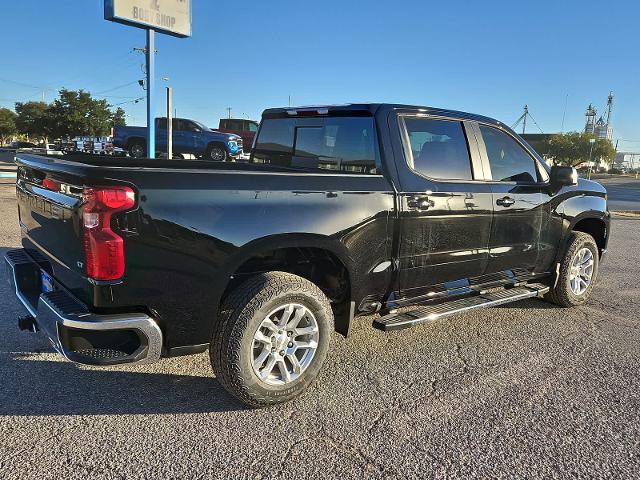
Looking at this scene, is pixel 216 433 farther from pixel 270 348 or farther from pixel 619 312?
pixel 619 312

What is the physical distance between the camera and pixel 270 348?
317 cm

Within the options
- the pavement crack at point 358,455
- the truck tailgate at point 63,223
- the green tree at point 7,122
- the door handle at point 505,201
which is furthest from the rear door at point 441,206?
the green tree at point 7,122

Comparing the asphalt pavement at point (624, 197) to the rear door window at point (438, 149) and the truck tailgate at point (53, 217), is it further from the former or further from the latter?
the truck tailgate at point (53, 217)

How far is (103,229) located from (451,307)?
2.70 metres

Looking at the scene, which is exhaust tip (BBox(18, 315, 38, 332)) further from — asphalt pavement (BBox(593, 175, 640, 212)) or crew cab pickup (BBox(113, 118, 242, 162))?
asphalt pavement (BBox(593, 175, 640, 212))

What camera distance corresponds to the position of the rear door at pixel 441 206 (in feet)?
12.4

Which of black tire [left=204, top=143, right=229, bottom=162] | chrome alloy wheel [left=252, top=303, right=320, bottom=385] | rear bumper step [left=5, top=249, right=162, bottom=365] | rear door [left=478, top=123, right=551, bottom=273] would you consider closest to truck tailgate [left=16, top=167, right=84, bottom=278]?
rear bumper step [left=5, top=249, right=162, bottom=365]

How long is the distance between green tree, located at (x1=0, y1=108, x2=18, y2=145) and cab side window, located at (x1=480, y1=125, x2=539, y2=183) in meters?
87.3

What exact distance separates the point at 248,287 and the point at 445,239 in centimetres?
169

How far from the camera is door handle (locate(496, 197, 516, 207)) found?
438cm

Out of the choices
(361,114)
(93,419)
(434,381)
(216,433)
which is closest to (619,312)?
(434,381)

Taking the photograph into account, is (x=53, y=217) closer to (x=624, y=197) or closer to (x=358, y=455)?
(x=358, y=455)

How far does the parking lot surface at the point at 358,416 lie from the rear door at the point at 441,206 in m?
0.69

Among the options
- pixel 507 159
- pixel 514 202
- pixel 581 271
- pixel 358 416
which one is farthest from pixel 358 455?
pixel 581 271
